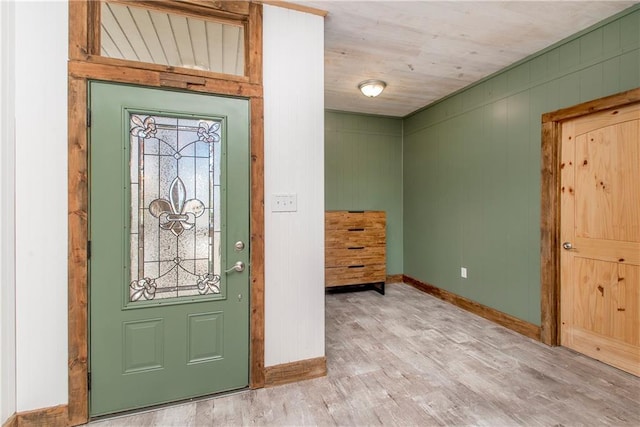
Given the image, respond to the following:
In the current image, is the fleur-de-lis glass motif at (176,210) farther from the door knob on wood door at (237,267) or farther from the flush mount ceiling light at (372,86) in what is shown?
the flush mount ceiling light at (372,86)

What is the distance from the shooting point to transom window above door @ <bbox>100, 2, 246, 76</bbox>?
6.77ft

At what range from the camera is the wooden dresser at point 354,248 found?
4.27 metres

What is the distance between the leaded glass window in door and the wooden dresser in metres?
2.33

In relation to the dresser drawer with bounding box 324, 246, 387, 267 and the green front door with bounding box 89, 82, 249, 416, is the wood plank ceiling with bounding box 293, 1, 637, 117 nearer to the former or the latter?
the green front door with bounding box 89, 82, 249, 416

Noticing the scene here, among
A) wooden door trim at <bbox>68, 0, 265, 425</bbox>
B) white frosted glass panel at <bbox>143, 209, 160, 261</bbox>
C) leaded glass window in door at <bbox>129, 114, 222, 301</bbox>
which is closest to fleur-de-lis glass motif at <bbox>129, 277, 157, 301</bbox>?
leaded glass window in door at <bbox>129, 114, 222, 301</bbox>

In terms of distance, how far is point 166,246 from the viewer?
1976 millimetres

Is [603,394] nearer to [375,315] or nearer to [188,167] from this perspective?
[375,315]

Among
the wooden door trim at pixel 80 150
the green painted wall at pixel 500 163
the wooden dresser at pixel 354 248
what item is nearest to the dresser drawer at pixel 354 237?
the wooden dresser at pixel 354 248

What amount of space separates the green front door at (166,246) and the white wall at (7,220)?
353 millimetres

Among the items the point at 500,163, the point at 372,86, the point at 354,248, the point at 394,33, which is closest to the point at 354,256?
the point at 354,248

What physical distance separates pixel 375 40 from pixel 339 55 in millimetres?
415

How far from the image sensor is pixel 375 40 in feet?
8.87

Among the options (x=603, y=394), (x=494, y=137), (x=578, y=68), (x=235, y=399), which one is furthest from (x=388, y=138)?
(x=235, y=399)

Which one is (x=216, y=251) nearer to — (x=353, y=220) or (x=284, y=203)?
(x=284, y=203)
